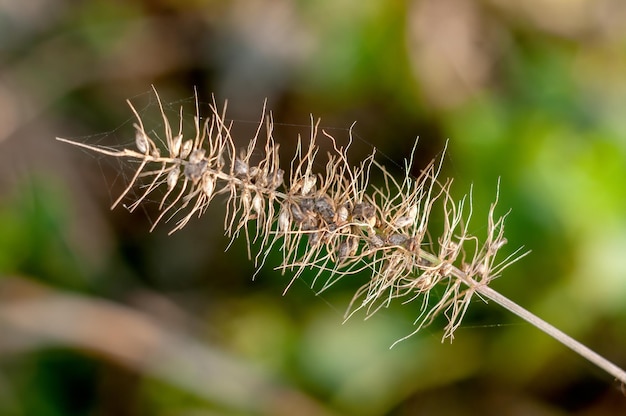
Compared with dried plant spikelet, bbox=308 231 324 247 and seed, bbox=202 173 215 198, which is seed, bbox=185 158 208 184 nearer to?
seed, bbox=202 173 215 198

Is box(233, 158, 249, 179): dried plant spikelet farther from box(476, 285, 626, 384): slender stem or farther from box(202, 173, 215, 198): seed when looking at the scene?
box(476, 285, 626, 384): slender stem

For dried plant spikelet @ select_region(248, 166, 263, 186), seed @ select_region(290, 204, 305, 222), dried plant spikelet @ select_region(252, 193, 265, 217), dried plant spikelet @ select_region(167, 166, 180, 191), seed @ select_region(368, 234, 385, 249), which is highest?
seed @ select_region(368, 234, 385, 249)

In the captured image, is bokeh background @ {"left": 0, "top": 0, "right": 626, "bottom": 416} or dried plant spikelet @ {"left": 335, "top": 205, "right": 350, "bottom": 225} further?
bokeh background @ {"left": 0, "top": 0, "right": 626, "bottom": 416}

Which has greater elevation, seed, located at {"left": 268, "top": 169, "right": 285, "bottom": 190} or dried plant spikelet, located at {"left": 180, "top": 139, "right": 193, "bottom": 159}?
seed, located at {"left": 268, "top": 169, "right": 285, "bottom": 190}

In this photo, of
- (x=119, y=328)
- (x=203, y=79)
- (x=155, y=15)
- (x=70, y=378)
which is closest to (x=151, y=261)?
Result: (x=119, y=328)

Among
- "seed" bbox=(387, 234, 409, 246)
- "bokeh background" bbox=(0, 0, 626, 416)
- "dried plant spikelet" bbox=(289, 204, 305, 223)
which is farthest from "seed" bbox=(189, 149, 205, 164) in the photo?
"bokeh background" bbox=(0, 0, 626, 416)

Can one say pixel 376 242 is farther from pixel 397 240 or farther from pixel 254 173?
pixel 254 173

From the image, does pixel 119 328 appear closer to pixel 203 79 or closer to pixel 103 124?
pixel 103 124

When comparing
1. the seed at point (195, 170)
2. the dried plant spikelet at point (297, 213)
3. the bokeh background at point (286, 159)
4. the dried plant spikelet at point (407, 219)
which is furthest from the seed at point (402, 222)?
the bokeh background at point (286, 159)

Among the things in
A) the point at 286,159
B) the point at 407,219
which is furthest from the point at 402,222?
the point at 286,159
